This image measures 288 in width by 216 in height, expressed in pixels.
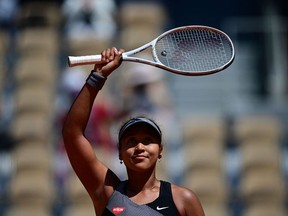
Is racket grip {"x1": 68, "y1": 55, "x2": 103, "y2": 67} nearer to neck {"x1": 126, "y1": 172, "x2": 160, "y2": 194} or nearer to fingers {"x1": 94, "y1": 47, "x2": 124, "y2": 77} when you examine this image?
fingers {"x1": 94, "y1": 47, "x2": 124, "y2": 77}

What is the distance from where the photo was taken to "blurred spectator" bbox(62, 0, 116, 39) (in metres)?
9.50

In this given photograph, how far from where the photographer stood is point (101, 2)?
31.7 feet

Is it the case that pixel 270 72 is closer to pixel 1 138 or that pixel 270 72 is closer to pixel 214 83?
pixel 214 83

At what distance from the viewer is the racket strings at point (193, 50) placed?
14.2ft

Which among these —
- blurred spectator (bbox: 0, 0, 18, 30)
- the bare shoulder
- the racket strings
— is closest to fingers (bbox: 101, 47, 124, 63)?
the racket strings

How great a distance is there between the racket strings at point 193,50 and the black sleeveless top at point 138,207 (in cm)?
66

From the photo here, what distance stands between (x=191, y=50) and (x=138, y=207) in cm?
93

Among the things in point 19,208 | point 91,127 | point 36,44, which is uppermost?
point 36,44

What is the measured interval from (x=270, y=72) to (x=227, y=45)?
16.8 feet

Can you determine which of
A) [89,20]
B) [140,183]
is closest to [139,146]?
[140,183]

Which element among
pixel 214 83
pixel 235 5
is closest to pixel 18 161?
pixel 214 83

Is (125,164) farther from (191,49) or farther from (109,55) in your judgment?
(191,49)

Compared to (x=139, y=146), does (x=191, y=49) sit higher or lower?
higher

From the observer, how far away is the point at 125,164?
3916mm
